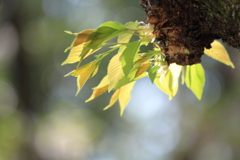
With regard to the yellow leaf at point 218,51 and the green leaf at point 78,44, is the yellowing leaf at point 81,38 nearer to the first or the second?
the green leaf at point 78,44

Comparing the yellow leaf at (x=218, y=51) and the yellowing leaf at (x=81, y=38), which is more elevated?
the yellowing leaf at (x=81, y=38)

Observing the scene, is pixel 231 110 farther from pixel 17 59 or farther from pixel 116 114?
pixel 17 59

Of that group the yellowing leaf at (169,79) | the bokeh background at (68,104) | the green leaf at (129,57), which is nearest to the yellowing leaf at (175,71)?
the yellowing leaf at (169,79)

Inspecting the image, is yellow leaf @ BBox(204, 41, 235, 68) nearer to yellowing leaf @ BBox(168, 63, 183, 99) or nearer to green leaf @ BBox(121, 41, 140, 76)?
yellowing leaf @ BBox(168, 63, 183, 99)

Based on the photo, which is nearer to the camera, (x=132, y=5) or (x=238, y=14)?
(x=238, y=14)

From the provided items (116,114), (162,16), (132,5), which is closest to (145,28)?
(162,16)
